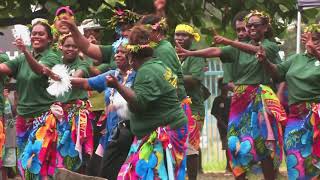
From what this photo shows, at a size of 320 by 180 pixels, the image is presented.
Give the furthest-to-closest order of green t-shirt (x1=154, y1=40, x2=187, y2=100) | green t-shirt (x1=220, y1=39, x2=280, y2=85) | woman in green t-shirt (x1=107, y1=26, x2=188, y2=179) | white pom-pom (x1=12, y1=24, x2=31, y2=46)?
green t-shirt (x1=220, y1=39, x2=280, y2=85) < white pom-pom (x1=12, y1=24, x2=31, y2=46) < green t-shirt (x1=154, y1=40, x2=187, y2=100) < woman in green t-shirt (x1=107, y1=26, x2=188, y2=179)

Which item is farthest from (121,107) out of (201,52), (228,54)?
(228,54)

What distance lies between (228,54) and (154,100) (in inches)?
107

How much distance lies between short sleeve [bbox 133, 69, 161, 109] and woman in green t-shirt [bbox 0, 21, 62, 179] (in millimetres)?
2380

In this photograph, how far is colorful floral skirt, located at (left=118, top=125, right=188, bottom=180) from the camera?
845cm

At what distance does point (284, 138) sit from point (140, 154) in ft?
8.14

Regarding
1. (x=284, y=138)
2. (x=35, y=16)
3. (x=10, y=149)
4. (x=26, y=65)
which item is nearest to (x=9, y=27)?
(x=35, y=16)

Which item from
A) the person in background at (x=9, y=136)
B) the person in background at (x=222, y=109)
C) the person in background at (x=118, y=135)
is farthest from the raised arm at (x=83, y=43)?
the person in background at (x=222, y=109)

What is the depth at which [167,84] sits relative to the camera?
8.35 metres

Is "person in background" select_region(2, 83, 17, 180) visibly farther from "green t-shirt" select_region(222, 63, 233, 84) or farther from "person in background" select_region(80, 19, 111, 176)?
"green t-shirt" select_region(222, 63, 233, 84)

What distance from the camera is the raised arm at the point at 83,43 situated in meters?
8.99

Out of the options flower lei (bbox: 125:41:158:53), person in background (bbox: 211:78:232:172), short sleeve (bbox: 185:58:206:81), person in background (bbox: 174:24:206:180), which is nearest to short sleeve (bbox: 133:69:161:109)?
flower lei (bbox: 125:41:158:53)

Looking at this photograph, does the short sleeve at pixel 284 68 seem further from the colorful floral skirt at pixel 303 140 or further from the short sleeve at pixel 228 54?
the short sleeve at pixel 228 54

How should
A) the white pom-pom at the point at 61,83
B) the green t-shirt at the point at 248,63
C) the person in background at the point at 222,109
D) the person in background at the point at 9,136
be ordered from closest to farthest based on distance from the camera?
1. the white pom-pom at the point at 61,83
2. the green t-shirt at the point at 248,63
3. the person in background at the point at 9,136
4. the person in background at the point at 222,109

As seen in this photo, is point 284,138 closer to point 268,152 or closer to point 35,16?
point 268,152
